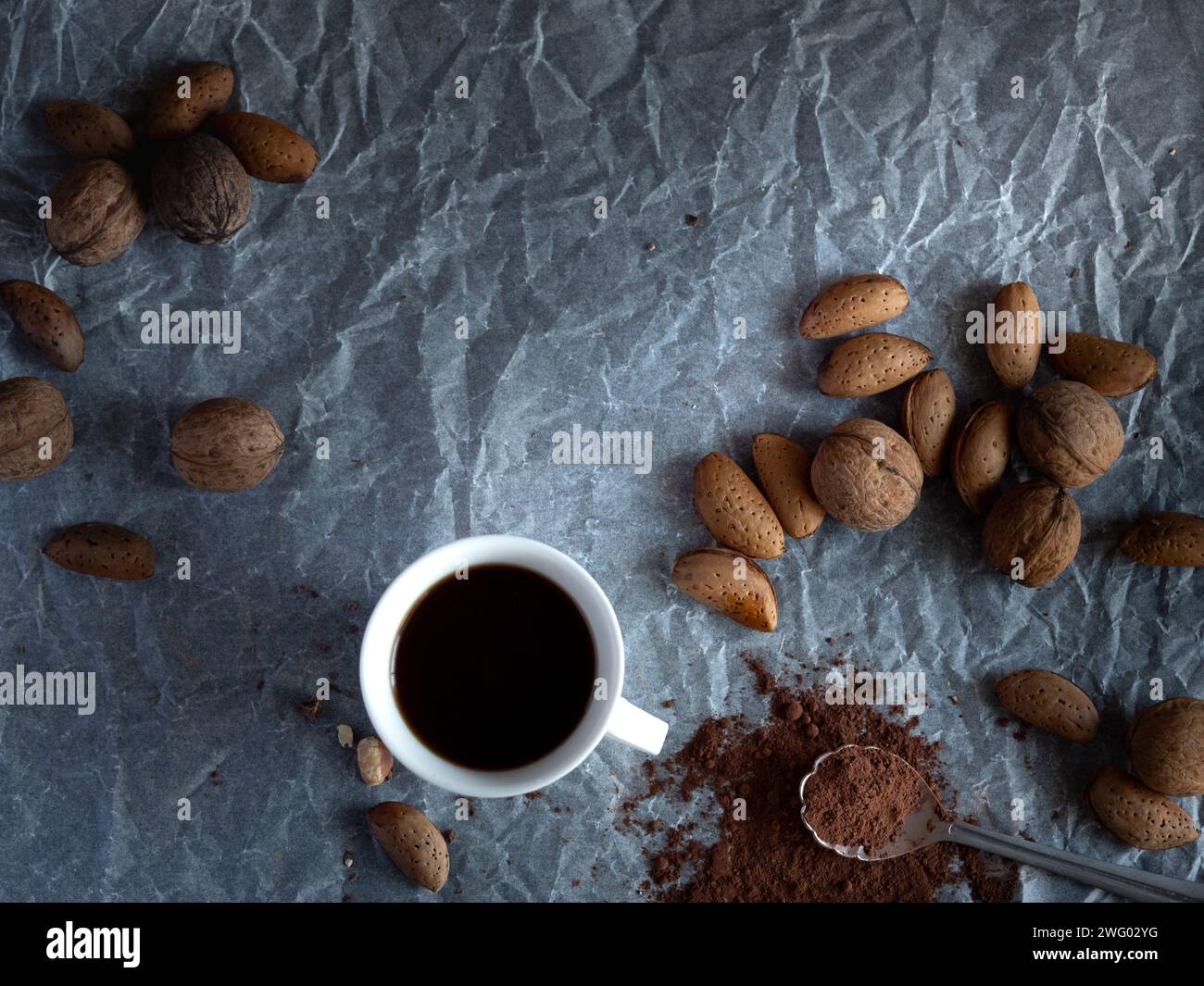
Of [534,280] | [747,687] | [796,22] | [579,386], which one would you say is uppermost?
[796,22]

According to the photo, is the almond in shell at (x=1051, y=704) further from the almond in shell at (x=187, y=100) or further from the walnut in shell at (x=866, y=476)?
the almond in shell at (x=187, y=100)

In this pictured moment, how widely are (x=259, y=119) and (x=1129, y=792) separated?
1146 millimetres

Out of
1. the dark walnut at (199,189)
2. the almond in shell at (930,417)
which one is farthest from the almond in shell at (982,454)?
the dark walnut at (199,189)

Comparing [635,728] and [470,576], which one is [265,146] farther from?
[635,728]

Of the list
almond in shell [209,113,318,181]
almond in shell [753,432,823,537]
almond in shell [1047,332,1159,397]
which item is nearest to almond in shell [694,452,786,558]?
almond in shell [753,432,823,537]

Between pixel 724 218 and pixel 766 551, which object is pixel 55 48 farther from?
pixel 766 551

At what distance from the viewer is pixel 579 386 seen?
3.48 feet

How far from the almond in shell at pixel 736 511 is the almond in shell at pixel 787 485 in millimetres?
13

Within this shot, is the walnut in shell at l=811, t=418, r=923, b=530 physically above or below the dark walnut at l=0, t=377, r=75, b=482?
below

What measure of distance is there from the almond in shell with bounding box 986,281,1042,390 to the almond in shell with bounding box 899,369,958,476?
2.4 inches

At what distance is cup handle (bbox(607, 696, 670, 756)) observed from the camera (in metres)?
0.91

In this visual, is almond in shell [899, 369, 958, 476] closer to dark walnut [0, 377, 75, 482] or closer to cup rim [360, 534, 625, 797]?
cup rim [360, 534, 625, 797]

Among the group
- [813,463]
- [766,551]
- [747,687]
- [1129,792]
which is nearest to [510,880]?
[747,687]

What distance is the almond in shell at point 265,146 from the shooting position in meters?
1.03
